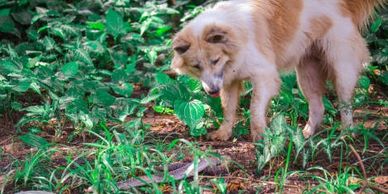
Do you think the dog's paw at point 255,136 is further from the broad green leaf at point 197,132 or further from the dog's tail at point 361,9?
the dog's tail at point 361,9

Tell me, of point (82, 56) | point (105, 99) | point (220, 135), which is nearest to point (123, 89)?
point (105, 99)

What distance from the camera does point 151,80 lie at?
23.6 ft

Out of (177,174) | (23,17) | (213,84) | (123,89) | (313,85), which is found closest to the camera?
(177,174)

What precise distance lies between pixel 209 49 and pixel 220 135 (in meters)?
0.72

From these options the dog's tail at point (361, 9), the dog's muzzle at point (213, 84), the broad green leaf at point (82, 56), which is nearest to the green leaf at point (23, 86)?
the broad green leaf at point (82, 56)

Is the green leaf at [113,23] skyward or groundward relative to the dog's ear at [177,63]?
groundward

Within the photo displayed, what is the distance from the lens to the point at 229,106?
5863 millimetres

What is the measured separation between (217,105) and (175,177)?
67.6 inches

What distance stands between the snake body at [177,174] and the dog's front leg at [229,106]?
108 cm

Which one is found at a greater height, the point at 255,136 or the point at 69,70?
the point at 69,70

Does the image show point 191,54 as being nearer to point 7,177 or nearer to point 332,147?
point 332,147

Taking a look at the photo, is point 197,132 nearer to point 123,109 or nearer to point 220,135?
point 220,135

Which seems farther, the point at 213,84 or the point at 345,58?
the point at 345,58

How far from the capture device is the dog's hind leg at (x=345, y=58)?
595cm
